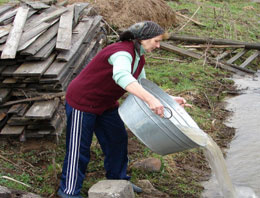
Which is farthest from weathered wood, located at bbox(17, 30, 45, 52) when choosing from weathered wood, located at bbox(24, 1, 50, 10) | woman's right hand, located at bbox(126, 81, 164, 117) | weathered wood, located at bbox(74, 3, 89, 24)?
woman's right hand, located at bbox(126, 81, 164, 117)

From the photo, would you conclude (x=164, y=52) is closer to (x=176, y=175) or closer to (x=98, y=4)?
(x=98, y=4)

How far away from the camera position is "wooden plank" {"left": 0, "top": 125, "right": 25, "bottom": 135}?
487cm

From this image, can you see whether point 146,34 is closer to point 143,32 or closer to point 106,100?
point 143,32

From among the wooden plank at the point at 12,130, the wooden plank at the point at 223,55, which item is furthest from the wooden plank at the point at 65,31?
the wooden plank at the point at 223,55

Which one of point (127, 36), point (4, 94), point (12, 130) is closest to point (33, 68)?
point (4, 94)

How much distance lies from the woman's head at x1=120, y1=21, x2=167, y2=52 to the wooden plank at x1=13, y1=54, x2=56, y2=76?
5.68 feet

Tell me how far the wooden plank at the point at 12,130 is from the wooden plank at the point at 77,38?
39.3 inches

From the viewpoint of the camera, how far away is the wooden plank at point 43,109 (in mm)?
4637

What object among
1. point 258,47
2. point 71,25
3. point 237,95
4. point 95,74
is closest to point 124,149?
point 95,74

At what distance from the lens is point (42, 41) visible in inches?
210

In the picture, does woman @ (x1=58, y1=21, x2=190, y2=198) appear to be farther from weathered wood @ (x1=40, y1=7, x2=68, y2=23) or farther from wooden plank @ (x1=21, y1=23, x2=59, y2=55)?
weathered wood @ (x1=40, y1=7, x2=68, y2=23)

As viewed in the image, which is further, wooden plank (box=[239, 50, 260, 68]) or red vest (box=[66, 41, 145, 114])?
wooden plank (box=[239, 50, 260, 68])

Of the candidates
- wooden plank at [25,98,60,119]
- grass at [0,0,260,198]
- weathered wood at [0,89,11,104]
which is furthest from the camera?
weathered wood at [0,89,11,104]

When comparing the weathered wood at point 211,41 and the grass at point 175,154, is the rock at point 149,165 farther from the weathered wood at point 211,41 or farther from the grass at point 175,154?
the weathered wood at point 211,41
